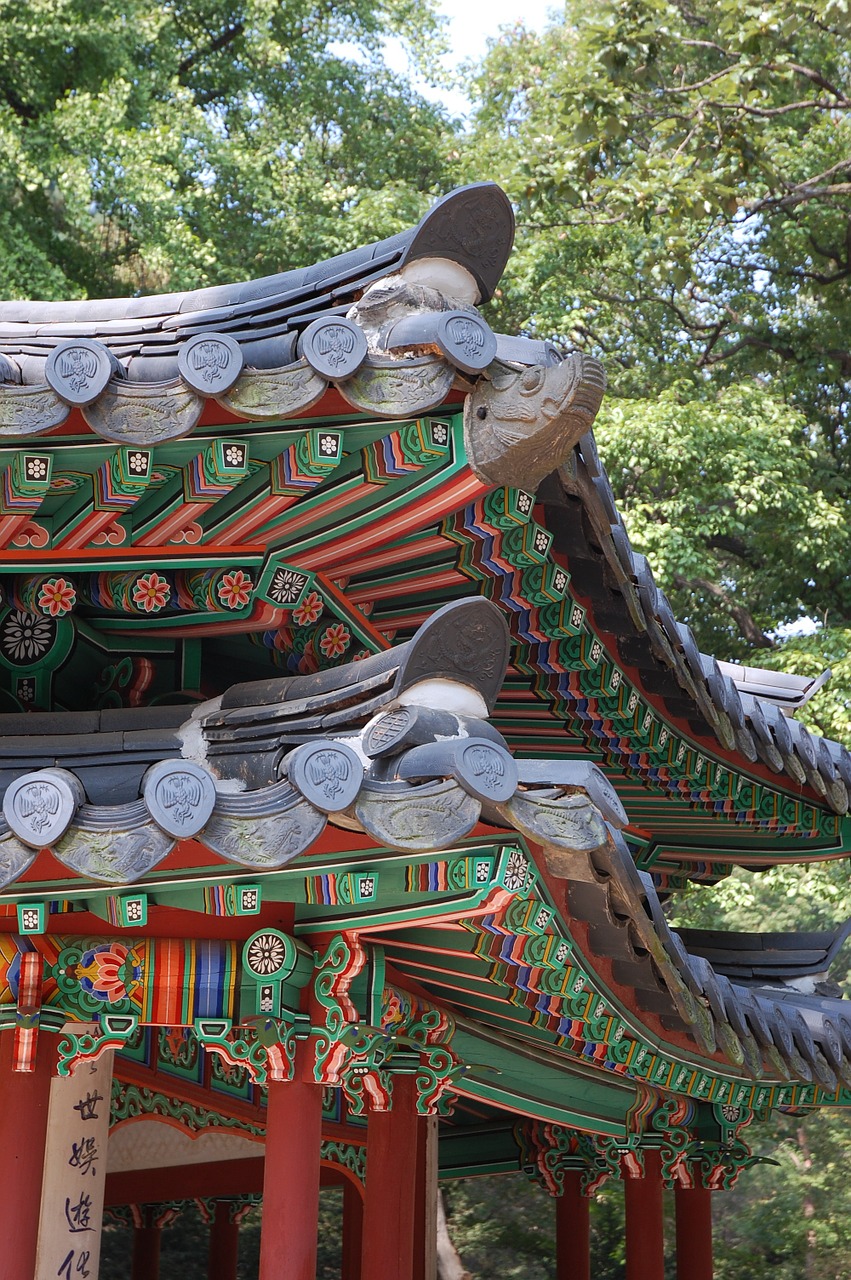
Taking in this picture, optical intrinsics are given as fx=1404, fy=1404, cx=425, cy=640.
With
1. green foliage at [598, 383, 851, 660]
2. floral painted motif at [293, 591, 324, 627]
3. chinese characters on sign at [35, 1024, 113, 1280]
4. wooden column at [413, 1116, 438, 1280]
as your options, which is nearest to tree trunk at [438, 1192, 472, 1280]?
green foliage at [598, 383, 851, 660]

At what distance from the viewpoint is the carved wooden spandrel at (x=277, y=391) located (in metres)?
2.82

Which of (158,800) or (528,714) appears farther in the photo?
(528,714)

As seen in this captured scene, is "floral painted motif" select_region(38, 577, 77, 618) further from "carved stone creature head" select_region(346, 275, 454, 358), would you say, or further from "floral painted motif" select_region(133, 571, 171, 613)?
"carved stone creature head" select_region(346, 275, 454, 358)

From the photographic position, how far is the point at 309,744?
2.69 m

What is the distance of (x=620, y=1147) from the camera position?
5301mm

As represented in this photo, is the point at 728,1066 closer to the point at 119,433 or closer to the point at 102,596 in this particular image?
the point at 102,596

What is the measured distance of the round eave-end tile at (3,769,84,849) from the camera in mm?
A: 2629

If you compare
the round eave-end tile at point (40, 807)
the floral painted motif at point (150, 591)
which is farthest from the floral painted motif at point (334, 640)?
the round eave-end tile at point (40, 807)

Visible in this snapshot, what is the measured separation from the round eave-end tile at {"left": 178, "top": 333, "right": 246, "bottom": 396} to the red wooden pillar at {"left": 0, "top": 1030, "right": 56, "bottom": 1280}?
5.23ft

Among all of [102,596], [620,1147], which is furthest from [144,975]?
[620,1147]

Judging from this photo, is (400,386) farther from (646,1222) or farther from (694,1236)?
(694,1236)

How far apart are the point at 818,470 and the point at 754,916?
17.7ft

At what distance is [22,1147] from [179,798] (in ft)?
3.81

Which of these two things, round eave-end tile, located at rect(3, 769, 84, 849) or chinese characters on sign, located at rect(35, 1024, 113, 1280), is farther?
chinese characters on sign, located at rect(35, 1024, 113, 1280)
